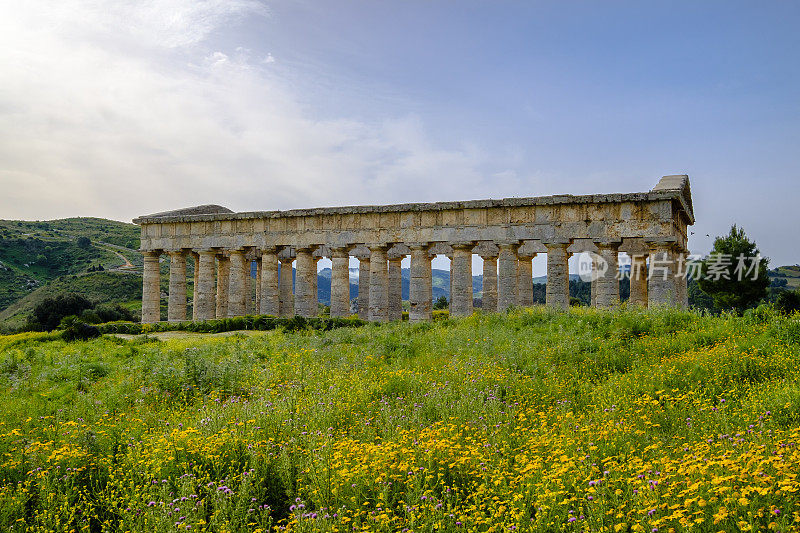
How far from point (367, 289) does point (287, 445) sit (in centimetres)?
2837

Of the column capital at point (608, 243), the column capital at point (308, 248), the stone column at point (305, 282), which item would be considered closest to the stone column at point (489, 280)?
the column capital at point (608, 243)

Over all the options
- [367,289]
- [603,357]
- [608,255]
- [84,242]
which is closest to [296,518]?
[603,357]

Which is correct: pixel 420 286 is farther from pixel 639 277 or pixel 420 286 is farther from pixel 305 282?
pixel 639 277

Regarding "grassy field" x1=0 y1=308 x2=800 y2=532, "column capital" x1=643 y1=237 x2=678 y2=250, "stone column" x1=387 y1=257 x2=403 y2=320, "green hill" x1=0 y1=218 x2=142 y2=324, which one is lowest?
"grassy field" x1=0 y1=308 x2=800 y2=532

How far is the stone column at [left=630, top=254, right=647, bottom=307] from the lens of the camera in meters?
29.9

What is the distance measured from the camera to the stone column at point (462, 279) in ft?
104

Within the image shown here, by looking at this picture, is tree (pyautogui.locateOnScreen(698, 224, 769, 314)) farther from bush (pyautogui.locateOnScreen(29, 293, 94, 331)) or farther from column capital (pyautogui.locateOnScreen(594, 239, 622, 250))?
bush (pyautogui.locateOnScreen(29, 293, 94, 331))

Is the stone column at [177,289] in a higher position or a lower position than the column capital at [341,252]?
lower

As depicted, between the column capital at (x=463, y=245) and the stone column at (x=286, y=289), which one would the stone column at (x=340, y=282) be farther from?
the column capital at (x=463, y=245)

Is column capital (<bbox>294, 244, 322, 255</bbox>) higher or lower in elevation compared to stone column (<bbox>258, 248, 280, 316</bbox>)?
higher


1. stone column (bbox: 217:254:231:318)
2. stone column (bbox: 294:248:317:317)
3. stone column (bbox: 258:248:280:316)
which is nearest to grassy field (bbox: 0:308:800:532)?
stone column (bbox: 294:248:317:317)

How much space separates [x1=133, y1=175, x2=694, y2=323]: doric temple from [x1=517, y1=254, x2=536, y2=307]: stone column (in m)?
0.06

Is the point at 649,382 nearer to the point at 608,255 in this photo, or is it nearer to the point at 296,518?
the point at 296,518

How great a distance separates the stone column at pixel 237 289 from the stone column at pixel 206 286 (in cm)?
167
